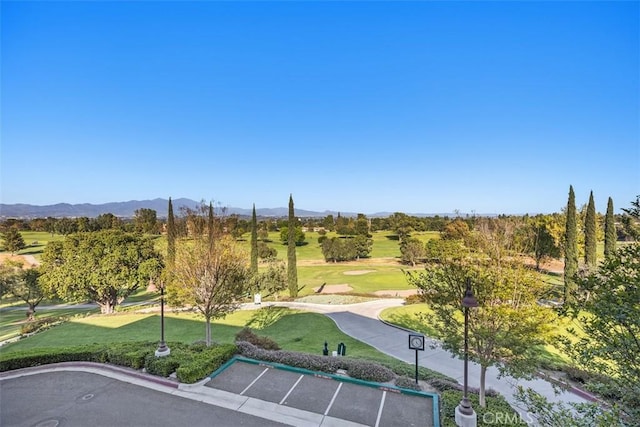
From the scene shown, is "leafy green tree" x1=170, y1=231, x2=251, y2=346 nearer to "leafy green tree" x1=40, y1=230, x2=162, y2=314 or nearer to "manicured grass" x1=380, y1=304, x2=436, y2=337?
"manicured grass" x1=380, y1=304, x2=436, y2=337

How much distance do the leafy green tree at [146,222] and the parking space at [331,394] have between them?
212 ft

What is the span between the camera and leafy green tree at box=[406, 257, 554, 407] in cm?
935

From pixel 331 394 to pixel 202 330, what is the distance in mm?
13655

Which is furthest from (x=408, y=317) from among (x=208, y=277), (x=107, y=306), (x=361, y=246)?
(x=361, y=246)

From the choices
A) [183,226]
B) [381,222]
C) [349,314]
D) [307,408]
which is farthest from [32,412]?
[381,222]

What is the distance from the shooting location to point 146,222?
80.9 meters

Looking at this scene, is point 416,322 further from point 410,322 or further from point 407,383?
point 407,383

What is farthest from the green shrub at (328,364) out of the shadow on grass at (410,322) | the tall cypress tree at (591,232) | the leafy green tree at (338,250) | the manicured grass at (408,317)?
the leafy green tree at (338,250)

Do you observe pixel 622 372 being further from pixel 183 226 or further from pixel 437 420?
pixel 183 226

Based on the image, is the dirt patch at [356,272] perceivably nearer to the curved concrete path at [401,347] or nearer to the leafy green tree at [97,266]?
the curved concrete path at [401,347]

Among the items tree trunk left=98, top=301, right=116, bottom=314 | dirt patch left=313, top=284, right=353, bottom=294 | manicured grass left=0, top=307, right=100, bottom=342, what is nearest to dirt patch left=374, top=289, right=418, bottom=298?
dirt patch left=313, top=284, right=353, bottom=294

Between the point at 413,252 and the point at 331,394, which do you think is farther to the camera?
the point at 413,252

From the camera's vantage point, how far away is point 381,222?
11256cm

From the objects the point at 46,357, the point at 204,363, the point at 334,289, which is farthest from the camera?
the point at 334,289
